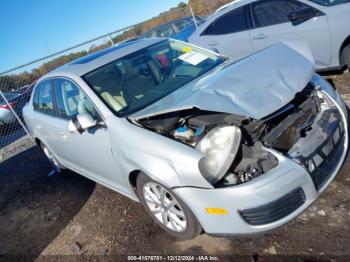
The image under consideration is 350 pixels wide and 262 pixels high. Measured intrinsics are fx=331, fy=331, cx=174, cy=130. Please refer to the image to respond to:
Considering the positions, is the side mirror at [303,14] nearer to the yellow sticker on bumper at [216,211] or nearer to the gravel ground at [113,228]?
the gravel ground at [113,228]

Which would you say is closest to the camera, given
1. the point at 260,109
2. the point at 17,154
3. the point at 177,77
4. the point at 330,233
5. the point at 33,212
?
the point at 260,109

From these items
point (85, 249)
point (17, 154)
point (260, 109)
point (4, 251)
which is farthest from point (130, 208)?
point (17, 154)

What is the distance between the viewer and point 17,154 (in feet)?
26.9

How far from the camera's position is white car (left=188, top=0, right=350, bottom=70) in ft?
16.6

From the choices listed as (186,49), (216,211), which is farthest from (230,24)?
(216,211)

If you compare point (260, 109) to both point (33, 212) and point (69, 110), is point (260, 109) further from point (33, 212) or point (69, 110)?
point (33, 212)

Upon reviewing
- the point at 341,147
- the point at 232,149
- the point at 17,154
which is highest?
the point at 232,149

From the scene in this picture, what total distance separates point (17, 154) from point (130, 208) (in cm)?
543

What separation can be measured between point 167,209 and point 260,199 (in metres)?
0.98

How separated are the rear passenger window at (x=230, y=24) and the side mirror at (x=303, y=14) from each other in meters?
0.99

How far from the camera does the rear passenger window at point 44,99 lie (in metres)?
4.44

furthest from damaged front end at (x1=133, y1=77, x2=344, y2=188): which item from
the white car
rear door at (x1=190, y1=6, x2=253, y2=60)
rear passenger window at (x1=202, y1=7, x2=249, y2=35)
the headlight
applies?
rear passenger window at (x1=202, y1=7, x2=249, y2=35)

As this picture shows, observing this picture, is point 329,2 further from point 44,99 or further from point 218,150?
point 44,99

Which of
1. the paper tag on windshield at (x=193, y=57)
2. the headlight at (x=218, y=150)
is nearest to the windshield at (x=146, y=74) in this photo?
the paper tag on windshield at (x=193, y=57)
